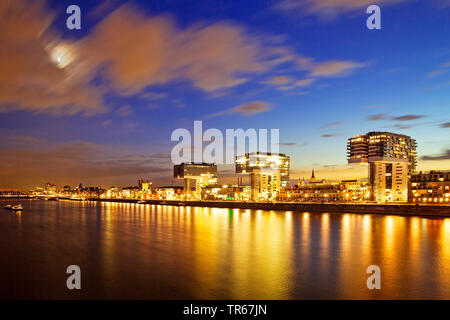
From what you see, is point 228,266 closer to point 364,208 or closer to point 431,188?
point 364,208

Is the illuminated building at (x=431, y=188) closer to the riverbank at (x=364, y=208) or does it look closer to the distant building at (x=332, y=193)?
the distant building at (x=332, y=193)

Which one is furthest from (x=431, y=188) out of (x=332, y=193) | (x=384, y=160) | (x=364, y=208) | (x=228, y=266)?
(x=228, y=266)

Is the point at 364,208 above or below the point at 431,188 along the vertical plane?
below

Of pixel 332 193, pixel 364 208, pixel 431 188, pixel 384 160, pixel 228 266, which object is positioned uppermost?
pixel 384 160

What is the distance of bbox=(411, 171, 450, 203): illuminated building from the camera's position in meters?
111

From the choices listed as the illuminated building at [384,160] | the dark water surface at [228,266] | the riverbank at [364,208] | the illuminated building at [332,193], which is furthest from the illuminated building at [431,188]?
the dark water surface at [228,266]

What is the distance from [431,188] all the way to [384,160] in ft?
84.5

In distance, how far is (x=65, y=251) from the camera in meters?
36.3

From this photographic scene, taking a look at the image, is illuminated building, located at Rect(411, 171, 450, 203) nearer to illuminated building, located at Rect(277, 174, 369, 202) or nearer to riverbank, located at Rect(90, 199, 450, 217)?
illuminated building, located at Rect(277, 174, 369, 202)

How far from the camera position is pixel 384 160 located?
458 feet

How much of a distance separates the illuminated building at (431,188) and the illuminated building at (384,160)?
13695 millimetres

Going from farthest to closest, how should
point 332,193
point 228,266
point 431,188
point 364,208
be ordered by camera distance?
point 332,193 < point 431,188 < point 364,208 < point 228,266
